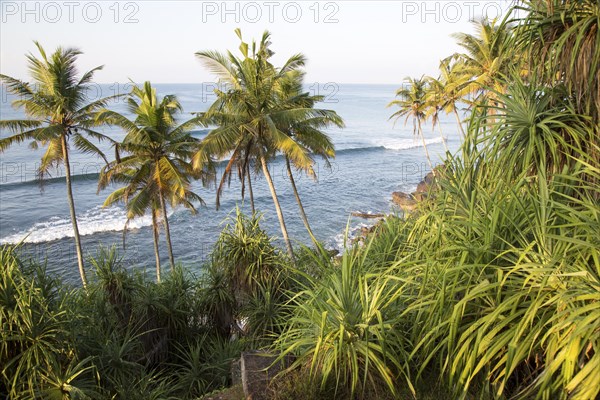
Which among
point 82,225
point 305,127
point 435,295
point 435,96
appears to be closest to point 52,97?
point 305,127

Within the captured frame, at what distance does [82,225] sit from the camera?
98.1 ft

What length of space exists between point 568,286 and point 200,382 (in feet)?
24.8

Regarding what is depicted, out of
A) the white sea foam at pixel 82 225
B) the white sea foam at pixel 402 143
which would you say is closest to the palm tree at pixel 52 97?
the white sea foam at pixel 82 225

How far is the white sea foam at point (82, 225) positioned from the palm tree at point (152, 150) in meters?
12.5

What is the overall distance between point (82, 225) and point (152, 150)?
16.5 metres

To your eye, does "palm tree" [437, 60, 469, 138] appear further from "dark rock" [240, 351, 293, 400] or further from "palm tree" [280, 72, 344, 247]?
"dark rock" [240, 351, 293, 400]

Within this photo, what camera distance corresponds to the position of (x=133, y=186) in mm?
17562

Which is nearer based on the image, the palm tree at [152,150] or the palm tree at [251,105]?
the palm tree at [251,105]

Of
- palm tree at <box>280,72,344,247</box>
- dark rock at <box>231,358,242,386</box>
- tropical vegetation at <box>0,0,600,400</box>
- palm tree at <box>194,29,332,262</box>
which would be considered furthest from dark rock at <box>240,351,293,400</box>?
palm tree at <box>280,72,344,247</box>

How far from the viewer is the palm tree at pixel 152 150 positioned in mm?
16250

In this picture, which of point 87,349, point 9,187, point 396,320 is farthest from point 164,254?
point 396,320

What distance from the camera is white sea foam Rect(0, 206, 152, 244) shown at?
89.9ft

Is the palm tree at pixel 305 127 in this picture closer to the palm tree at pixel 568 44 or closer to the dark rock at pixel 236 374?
the dark rock at pixel 236 374

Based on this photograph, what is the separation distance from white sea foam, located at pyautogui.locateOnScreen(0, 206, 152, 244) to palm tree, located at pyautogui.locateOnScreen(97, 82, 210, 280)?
40.9 feet
